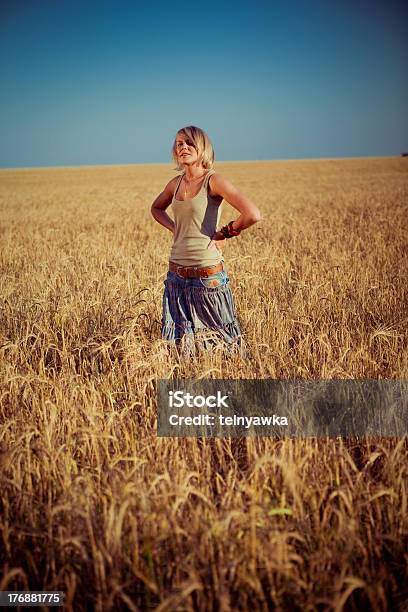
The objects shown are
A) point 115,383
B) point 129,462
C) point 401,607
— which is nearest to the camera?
point 401,607

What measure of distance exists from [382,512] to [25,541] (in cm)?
130

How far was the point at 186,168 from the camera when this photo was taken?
270 cm

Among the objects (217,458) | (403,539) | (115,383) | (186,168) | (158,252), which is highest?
(158,252)

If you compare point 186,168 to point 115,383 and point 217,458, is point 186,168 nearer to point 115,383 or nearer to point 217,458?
point 115,383

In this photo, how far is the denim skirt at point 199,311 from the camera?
9.31 feet

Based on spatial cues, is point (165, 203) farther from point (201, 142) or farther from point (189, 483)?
point (189, 483)

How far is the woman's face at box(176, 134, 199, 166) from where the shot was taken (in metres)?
2.57

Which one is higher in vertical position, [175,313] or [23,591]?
[175,313]

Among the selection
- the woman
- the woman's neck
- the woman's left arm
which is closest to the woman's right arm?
the woman

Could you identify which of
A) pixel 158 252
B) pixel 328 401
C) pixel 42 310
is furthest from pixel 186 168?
pixel 158 252

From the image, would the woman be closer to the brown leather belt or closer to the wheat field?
the brown leather belt

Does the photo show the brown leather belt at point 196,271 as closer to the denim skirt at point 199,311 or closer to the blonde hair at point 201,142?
the denim skirt at point 199,311

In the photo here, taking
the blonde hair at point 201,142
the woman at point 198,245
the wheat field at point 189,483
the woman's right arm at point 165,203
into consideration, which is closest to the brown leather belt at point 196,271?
the woman at point 198,245

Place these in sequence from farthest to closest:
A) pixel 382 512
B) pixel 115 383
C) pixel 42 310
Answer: pixel 42 310 < pixel 115 383 < pixel 382 512
